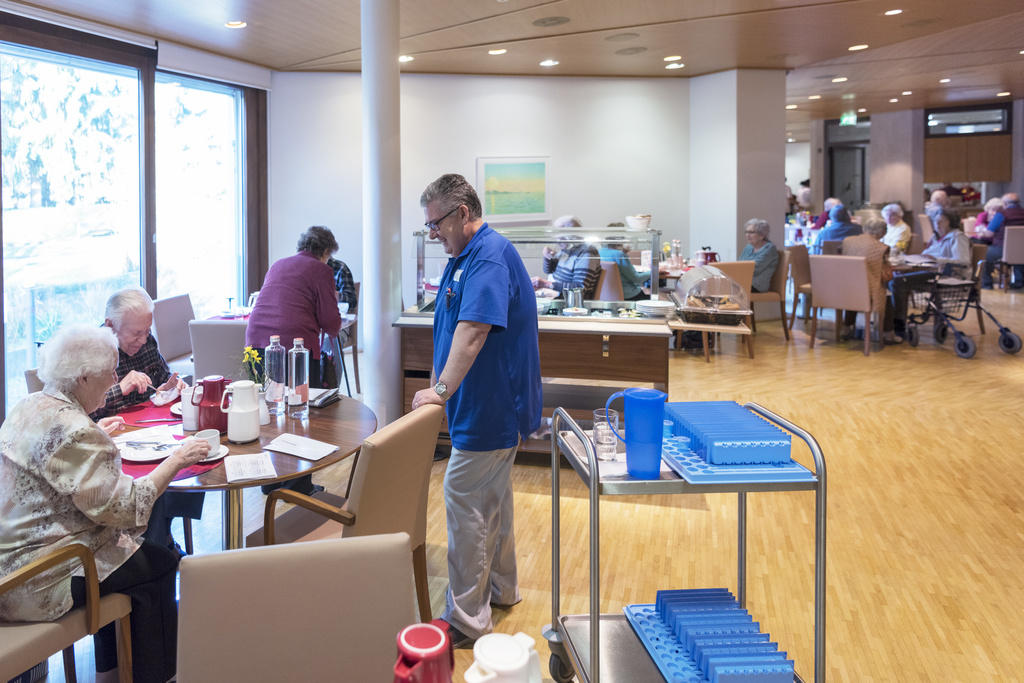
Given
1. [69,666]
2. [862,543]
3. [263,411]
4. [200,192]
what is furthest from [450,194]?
[200,192]

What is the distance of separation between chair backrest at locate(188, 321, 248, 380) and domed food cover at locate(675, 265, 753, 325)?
259 centimetres

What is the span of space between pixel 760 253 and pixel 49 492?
765 cm

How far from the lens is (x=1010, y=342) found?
27.0 ft

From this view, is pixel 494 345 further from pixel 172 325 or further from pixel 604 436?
pixel 172 325

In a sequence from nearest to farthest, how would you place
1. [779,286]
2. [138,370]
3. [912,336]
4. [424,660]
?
[424,660] < [138,370] < [912,336] < [779,286]

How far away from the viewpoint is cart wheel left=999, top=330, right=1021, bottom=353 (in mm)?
8211

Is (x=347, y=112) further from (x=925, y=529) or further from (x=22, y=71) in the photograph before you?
(x=925, y=529)

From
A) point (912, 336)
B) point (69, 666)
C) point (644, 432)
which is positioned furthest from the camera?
point (912, 336)

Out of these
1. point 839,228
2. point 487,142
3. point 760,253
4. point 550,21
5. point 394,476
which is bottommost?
point 394,476

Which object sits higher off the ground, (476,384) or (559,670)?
(476,384)

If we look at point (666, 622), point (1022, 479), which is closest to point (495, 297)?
point (666, 622)

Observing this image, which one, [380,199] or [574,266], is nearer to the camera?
[380,199]

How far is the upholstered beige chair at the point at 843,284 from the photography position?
8.09 metres

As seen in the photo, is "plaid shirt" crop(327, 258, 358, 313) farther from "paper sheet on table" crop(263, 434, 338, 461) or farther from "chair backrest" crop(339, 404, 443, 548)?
"chair backrest" crop(339, 404, 443, 548)
